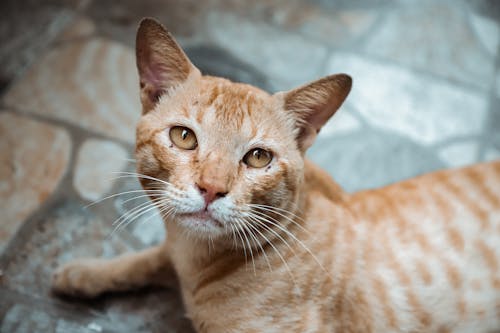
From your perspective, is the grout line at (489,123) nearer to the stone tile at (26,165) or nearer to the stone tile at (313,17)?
the stone tile at (313,17)

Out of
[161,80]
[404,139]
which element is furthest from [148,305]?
[404,139]

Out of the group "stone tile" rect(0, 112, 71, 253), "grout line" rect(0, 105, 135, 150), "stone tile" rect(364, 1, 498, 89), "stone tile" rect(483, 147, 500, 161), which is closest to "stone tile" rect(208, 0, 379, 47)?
"stone tile" rect(364, 1, 498, 89)

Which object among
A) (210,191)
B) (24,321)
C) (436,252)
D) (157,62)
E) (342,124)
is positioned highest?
(157,62)

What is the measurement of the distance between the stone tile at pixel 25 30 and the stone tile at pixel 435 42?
196 centimetres

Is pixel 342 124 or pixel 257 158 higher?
pixel 342 124

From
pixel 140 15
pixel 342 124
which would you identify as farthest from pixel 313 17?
pixel 140 15

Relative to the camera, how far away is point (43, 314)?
206cm

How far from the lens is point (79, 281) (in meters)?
2.09

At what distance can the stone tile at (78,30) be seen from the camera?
310cm

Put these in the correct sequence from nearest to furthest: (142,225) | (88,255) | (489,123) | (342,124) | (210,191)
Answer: (210,191) < (88,255) < (142,225) < (342,124) < (489,123)

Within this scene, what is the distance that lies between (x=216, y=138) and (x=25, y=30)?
2098 mm

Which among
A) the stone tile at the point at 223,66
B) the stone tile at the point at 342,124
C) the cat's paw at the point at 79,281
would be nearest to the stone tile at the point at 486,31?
the stone tile at the point at 342,124

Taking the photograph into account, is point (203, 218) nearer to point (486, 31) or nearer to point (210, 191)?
point (210, 191)

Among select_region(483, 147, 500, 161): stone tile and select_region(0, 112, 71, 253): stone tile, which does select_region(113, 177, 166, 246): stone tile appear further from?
select_region(483, 147, 500, 161): stone tile
